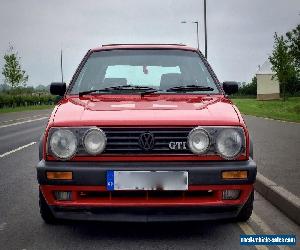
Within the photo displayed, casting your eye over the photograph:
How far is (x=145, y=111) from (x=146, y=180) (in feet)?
2.10

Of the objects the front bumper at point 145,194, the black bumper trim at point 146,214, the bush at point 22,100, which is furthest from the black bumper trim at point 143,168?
the bush at point 22,100

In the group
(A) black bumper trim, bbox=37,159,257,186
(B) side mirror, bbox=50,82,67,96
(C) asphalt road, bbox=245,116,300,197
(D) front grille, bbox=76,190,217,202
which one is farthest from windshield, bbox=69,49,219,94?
(C) asphalt road, bbox=245,116,300,197

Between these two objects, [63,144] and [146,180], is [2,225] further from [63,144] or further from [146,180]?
[146,180]

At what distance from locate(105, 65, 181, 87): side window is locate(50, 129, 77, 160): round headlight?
1512mm

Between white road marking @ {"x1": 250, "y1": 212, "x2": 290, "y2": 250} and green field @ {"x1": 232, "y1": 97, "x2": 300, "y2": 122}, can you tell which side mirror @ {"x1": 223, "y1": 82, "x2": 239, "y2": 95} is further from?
green field @ {"x1": 232, "y1": 97, "x2": 300, "y2": 122}

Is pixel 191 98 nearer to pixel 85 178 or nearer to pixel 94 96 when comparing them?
pixel 94 96

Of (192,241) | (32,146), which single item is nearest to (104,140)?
(192,241)

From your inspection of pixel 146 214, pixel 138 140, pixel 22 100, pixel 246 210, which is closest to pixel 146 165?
pixel 138 140

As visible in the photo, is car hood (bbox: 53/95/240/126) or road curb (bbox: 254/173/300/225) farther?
road curb (bbox: 254/173/300/225)

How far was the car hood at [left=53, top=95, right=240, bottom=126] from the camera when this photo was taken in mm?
4016

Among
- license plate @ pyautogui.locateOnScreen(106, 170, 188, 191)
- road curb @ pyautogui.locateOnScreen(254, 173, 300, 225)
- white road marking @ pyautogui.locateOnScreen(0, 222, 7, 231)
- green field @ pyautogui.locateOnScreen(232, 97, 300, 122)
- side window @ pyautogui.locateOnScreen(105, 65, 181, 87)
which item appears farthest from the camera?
green field @ pyautogui.locateOnScreen(232, 97, 300, 122)

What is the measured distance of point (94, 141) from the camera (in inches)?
157

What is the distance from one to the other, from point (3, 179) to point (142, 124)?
420 cm

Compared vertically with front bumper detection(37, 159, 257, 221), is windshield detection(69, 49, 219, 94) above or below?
above
